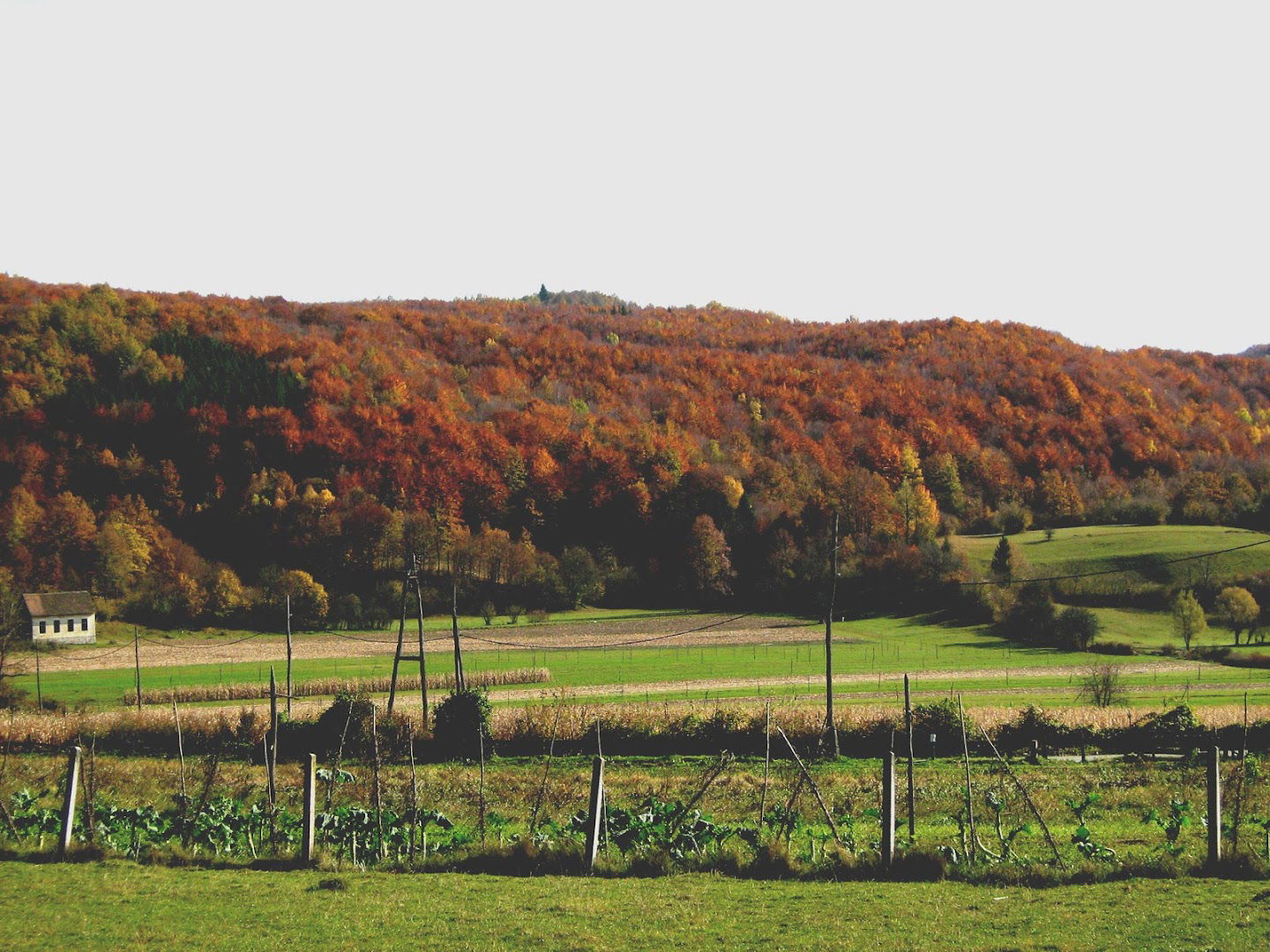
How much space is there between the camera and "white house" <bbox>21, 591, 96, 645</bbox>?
81.3m

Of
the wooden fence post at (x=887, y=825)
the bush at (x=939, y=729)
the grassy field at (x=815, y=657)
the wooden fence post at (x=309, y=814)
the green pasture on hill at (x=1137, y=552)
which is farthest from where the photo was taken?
the green pasture on hill at (x=1137, y=552)

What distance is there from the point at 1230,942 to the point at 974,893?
3223 millimetres

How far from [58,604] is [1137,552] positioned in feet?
293

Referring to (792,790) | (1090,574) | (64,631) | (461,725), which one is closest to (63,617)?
(64,631)

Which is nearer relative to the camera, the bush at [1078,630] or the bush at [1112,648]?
the bush at [1112,648]

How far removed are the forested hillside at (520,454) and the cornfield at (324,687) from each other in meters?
36.6

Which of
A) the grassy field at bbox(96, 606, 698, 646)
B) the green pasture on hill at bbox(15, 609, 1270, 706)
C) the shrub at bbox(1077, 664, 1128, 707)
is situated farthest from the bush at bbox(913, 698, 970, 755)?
the grassy field at bbox(96, 606, 698, 646)

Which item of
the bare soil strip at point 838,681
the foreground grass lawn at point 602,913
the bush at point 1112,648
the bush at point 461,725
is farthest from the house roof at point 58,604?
the foreground grass lawn at point 602,913

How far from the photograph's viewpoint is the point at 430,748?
36688 millimetres

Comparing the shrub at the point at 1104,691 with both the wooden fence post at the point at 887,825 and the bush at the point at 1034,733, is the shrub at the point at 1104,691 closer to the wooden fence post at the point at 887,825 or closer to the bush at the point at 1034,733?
the bush at the point at 1034,733

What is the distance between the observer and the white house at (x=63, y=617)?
8131cm

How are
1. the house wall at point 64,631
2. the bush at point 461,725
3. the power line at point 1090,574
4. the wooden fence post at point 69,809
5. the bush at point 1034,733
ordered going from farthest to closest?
the power line at point 1090,574 < the house wall at point 64,631 < the bush at point 461,725 < the bush at point 1034,733 < the wooden fence post at point 69,809

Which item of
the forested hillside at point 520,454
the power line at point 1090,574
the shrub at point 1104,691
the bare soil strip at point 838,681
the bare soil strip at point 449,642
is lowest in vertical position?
the bare soil strip at point 449,642

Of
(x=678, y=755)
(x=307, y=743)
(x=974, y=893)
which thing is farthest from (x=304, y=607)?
(x=974, y=893)
